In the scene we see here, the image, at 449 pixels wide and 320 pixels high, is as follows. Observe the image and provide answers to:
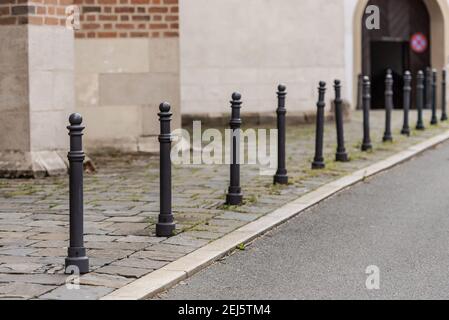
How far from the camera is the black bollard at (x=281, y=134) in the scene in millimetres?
10641

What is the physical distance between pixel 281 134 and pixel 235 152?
1.34 meters

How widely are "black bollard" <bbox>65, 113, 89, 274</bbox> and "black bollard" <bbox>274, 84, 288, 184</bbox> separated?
4228 millimetres

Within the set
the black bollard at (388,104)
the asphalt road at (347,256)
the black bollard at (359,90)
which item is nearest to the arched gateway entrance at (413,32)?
the black bollard at (359,90)

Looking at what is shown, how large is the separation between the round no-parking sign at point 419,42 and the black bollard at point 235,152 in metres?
17.0

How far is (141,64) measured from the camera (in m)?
14.1

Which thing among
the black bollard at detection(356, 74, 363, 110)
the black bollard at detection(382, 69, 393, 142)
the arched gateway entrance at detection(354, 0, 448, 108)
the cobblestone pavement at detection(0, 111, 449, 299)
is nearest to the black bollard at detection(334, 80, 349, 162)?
the cobblestone pavement at detection(0, 111, 449, 299)

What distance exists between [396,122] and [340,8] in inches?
93.2

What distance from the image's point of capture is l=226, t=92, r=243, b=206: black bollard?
9.39m

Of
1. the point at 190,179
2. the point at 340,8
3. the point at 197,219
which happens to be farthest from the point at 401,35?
the point at 197,219

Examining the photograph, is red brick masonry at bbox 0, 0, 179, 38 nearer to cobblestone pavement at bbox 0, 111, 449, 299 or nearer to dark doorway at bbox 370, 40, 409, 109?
cobblestone pavement at bbox 0, 111, 449, 299

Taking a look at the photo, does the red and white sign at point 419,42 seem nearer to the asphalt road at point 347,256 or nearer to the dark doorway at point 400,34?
the dark doorway at point 400,34

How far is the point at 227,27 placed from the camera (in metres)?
19.4
